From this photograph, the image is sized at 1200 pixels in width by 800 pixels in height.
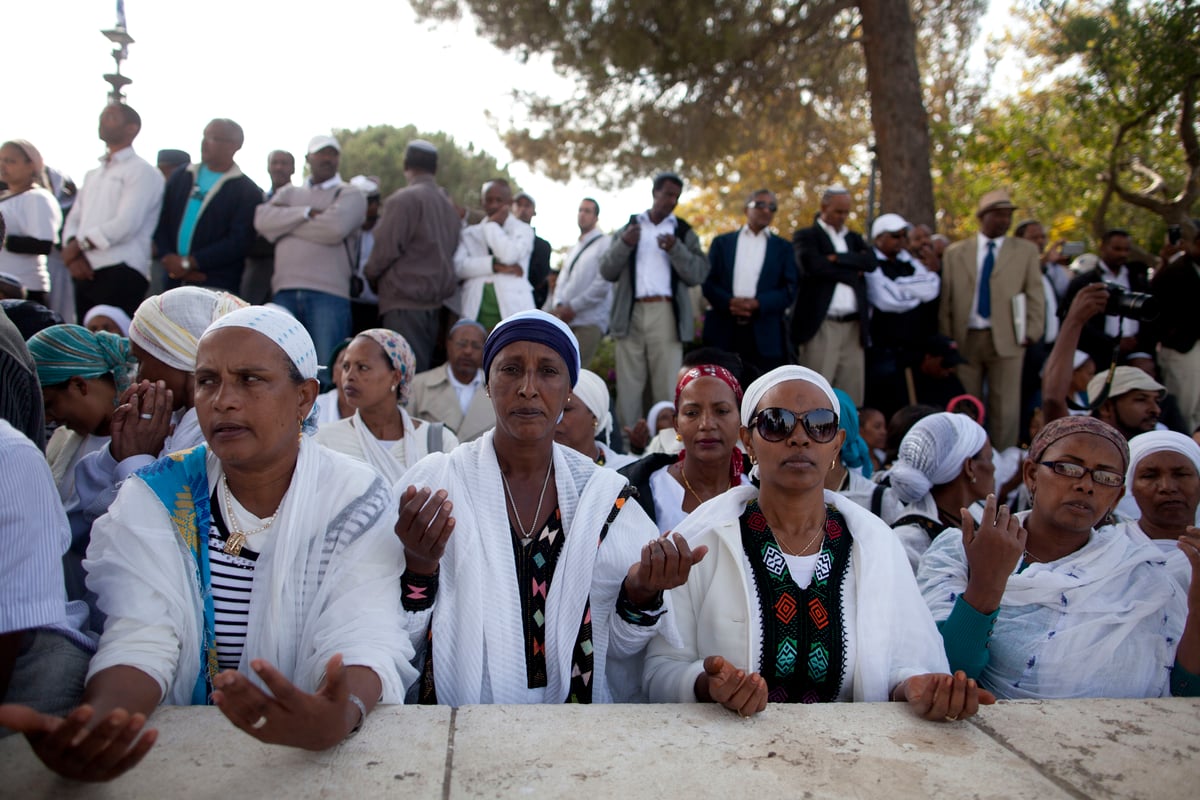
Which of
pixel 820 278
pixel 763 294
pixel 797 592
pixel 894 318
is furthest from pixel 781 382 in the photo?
pixel 894 318

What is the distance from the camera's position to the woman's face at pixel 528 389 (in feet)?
9.98

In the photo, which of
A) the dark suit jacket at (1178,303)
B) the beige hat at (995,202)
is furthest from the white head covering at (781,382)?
the dark suit jacket at (1178,303)

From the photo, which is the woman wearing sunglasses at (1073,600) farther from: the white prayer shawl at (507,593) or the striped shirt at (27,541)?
the striped shirt at (27,541)

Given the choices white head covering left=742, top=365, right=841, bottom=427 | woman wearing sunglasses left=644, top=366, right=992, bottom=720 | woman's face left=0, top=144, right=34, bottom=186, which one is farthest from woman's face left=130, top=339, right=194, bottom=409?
woman's face left=0, top=144, right=34, bottom=186

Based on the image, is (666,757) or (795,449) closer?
(666,757)

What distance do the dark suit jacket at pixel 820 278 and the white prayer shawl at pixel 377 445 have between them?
4029 mm

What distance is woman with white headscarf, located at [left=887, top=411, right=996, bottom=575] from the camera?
4465 mm

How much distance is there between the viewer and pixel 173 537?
8.20ft

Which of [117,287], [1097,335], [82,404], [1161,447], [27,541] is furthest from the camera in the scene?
[1097,335]

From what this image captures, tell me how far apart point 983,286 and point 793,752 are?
23.4 ft

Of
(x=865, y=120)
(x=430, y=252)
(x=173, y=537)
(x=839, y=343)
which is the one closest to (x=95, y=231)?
(x=430, y=252)

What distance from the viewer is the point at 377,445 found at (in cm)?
500

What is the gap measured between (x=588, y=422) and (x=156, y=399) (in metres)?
2.47

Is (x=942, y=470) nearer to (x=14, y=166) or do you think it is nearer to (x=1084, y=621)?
(x=1084, y=621)
